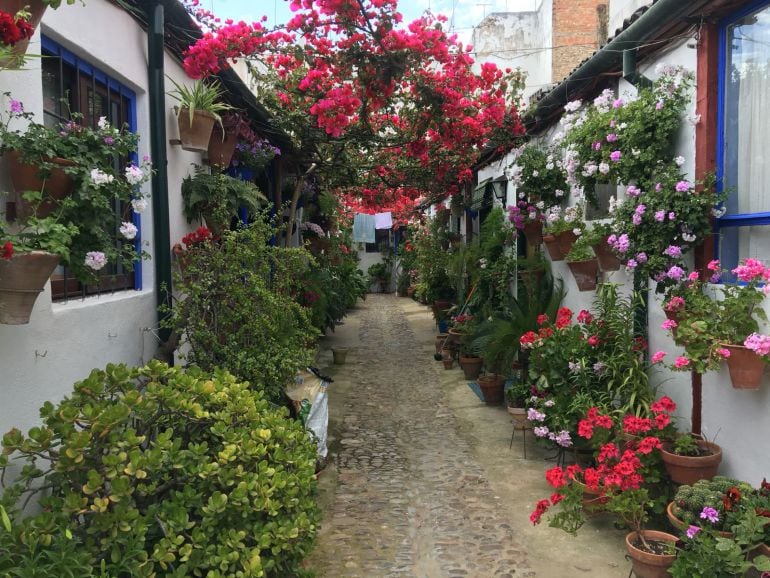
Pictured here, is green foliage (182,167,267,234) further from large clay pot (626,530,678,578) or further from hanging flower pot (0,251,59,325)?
large clay pot (626,530,678,578)

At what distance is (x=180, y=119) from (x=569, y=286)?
4382mm

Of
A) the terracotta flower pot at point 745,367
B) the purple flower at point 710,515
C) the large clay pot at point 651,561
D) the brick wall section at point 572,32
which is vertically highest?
the brick wall section at point 572,32

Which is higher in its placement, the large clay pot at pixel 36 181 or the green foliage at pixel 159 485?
the large clay pot at pixel 36 181

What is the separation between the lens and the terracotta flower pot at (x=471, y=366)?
870cm

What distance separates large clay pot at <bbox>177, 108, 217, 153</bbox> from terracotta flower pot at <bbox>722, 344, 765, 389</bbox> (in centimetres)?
385

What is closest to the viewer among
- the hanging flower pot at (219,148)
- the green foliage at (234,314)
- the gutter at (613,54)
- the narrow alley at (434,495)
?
the narrow alley at (434,495)

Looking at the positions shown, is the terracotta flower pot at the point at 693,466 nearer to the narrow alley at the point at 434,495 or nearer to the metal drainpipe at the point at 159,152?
the narrow alley at the point at 434,495

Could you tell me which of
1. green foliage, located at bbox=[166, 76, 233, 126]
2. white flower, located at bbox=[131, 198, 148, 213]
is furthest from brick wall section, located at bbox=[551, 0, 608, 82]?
white flower, located at bbox=[131, 198, 148, 213]

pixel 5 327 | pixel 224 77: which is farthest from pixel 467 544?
pixel 224 77

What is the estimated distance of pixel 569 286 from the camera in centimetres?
669

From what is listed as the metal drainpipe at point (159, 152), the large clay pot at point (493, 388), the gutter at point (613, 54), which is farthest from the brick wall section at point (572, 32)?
the metal drainpipe at point (159, 152)

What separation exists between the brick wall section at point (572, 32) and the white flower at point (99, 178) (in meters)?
12.7

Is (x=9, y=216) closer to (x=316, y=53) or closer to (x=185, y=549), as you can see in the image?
(x=185, y=549)

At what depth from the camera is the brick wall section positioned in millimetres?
13547
